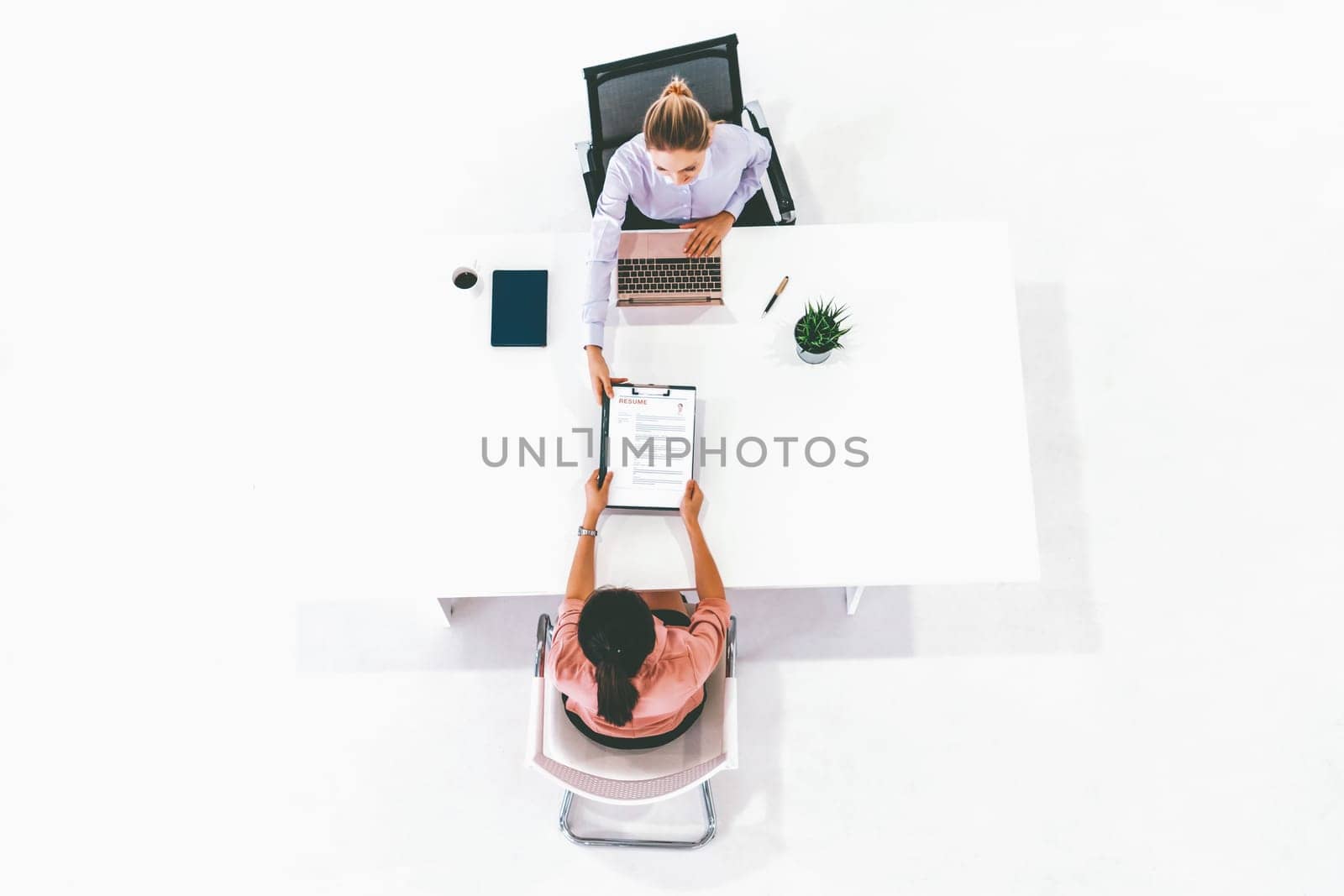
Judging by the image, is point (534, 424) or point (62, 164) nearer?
point (534, 424)

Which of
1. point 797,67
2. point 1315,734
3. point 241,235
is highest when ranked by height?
point 797,67

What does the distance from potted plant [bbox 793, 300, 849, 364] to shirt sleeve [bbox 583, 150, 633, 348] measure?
49 centimetres

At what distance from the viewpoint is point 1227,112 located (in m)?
2.92

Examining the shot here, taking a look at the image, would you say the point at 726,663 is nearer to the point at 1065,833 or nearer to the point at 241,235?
the point at 1065,833

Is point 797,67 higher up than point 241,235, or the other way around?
point 797,67

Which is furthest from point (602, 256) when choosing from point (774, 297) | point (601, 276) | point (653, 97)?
point (653, 97)

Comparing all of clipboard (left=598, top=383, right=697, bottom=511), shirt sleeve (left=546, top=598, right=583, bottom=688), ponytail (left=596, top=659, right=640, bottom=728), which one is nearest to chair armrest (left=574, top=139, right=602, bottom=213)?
clipboard (left=598, top=383, right=697, bottom=511)

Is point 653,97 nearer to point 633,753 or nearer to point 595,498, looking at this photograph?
point 595,498

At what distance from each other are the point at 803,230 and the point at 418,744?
6.40 ft

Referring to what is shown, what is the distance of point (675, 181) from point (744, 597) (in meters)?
1.37

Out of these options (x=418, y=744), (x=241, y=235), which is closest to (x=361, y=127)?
(x=241, y=235)

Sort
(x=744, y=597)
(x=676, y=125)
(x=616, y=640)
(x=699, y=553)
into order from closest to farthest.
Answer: (x=616, y=640) → (x=676, y=125) → (x=699, y=553) → (x=744, y=597)

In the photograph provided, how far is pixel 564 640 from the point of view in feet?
5.52

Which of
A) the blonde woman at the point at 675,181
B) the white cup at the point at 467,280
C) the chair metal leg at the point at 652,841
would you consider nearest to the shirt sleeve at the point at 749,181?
the blonde woman at the point at 675,181
